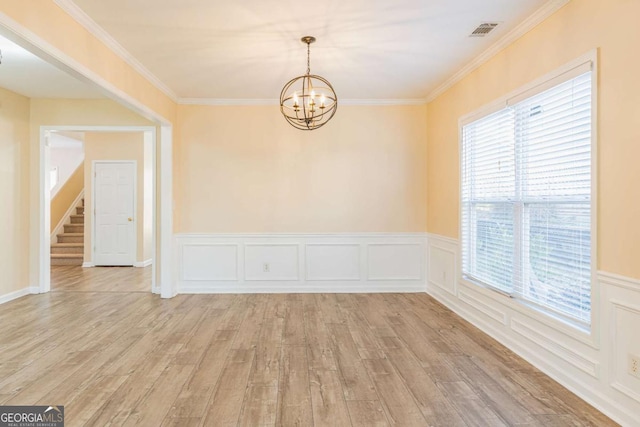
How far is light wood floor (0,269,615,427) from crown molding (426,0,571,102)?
2.75 metres

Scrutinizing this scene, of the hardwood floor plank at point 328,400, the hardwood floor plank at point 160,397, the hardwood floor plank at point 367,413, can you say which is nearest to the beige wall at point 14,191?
the hardwood floor plank at point 160,397

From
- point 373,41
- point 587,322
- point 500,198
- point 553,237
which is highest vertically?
point 373,41

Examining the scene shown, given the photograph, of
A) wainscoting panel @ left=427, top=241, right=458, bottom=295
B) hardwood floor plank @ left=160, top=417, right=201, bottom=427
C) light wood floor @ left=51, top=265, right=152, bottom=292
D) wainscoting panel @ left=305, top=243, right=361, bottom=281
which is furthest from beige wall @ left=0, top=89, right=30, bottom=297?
wainscoting panel @ left=427, top=241, right=458, bottom=295

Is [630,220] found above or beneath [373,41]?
beneath

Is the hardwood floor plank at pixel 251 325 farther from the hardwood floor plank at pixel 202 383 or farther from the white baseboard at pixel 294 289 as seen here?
the white baseboard at pixel 294 289

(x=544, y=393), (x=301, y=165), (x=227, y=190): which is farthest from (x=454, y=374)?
(x=227, y=190)

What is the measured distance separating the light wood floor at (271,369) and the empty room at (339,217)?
0.08 feet

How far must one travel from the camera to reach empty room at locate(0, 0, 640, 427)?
2279 mm

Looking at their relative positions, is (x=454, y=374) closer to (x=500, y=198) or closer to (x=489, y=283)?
(x=489, y=283)

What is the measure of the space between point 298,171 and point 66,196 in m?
6.82

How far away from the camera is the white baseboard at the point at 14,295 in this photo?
4782mm

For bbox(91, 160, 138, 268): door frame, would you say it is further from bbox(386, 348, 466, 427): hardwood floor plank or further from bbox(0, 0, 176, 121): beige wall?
bbox(386, 348, 466, 427): hardwood floor plank

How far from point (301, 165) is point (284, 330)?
2498mm

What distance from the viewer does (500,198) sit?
11.4ft
